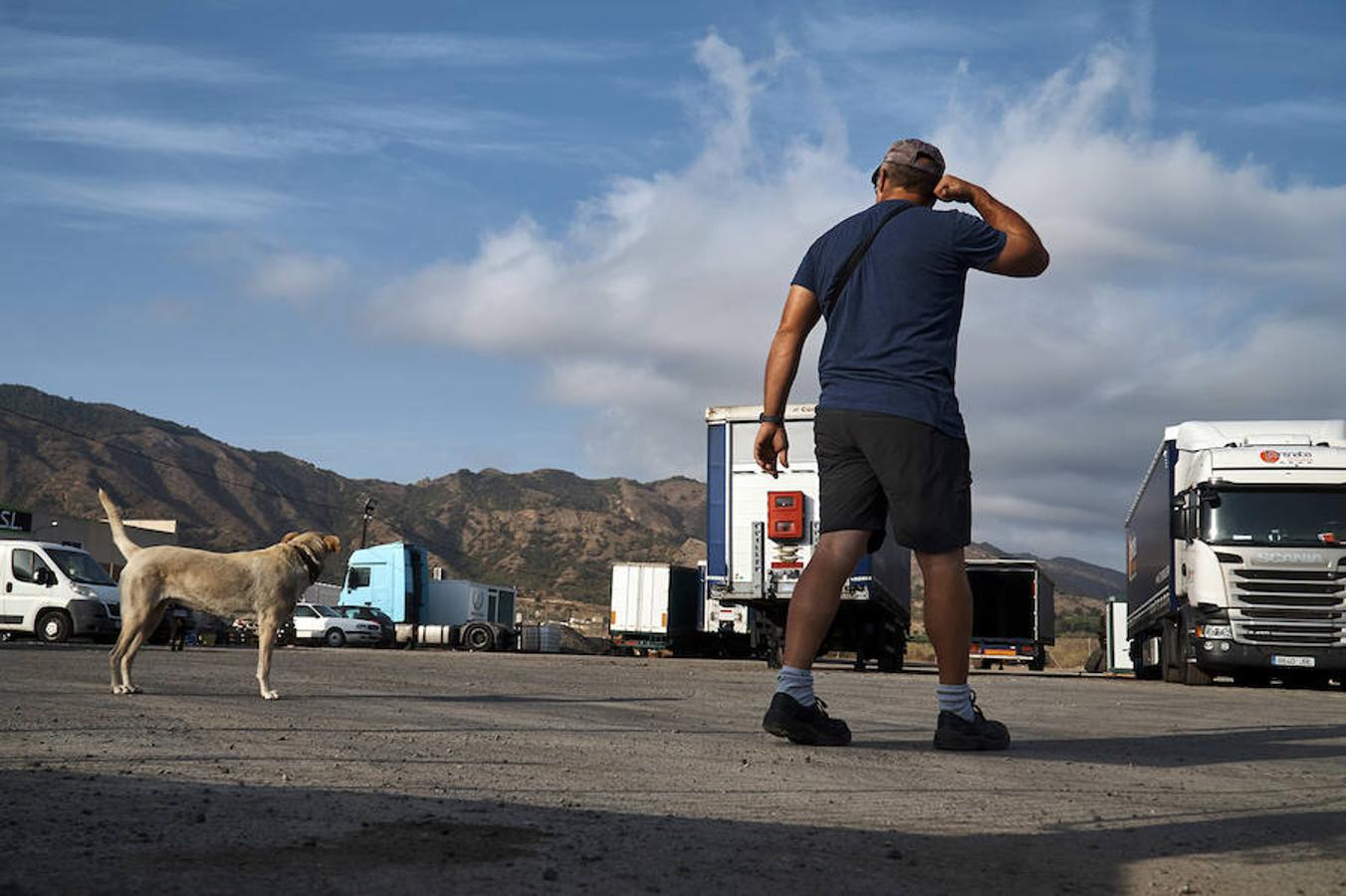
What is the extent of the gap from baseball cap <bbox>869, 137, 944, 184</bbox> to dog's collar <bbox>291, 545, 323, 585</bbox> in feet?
16.3

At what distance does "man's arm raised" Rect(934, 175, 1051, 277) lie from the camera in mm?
5898

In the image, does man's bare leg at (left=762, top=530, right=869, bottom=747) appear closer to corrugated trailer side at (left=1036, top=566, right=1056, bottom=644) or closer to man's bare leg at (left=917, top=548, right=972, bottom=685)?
man's bare leg at (left=917, top=548, right=972, bottom=685)

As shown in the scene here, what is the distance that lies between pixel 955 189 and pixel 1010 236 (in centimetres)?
34

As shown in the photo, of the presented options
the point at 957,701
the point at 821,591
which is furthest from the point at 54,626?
the point at 957,701

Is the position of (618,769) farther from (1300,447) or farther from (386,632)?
(386,632)

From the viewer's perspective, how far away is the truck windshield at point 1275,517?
64.9 feet

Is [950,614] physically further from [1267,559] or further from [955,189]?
[1267,559]

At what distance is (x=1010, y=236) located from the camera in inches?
A: 233

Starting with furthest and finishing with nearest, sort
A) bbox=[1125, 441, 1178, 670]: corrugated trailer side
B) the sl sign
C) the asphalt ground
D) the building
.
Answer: the building
the sl sign
bbox=[1125, 441, 1178, 670]: corrugated trailer side
the asphalt ground

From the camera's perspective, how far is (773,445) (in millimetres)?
6203

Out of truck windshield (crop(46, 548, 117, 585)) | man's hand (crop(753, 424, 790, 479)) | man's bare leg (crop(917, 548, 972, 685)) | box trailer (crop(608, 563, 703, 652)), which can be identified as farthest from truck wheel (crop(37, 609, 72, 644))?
man's bare leg (crop(917, 548, 972, 685))

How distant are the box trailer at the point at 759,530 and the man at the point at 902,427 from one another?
55.7 feet

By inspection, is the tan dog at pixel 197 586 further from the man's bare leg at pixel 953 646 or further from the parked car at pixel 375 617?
the parked car at pixel 375 617

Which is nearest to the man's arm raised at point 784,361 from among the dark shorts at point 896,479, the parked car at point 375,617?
the dark shorts at point 896,479
